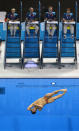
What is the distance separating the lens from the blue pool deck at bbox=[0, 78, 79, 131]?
8.33m

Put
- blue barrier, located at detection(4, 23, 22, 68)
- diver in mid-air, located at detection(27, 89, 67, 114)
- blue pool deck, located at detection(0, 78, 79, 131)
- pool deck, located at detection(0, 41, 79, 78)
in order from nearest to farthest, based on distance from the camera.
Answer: blue pool deck, located at detection(0, 78, 79, 131) < diver in mid-air, located at detection(27, 89, 67, 114) < pool deck, located at detection(0, 41, 79, 78) < blue barrier, located at detection(4, 23, 22, 68)

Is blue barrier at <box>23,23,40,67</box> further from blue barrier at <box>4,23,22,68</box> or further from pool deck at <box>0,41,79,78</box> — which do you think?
pool deck at <box>0,41,79,78</box>

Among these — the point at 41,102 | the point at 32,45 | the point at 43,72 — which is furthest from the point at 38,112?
the point at 32,45

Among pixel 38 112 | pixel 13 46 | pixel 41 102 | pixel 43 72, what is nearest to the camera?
pixel 38 112

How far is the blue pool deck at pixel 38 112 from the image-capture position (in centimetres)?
833

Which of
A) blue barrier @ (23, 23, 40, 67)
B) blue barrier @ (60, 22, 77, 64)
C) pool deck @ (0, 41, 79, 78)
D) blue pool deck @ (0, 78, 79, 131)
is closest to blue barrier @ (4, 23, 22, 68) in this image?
blue barrier @ (23, 23, 40, 67)

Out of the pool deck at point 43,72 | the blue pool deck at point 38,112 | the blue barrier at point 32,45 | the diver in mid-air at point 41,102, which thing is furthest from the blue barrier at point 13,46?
the diver in mid-air at point 41,102

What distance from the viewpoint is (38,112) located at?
9047mm

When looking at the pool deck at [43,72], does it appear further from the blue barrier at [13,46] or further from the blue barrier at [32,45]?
the blue barrier at [32,45]

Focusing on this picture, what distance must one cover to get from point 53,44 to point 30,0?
275 inches

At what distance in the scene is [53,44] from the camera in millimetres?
12789

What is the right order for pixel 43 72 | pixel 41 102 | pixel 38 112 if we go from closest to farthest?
pixel 38 112 → pixel 41 102 → pixel 43 72

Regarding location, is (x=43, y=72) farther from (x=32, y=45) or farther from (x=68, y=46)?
(x=68, y=46)

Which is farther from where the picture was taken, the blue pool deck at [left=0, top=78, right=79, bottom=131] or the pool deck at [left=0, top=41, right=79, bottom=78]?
the pool deck at [left=0, top=41, right=79, bottom=78]
